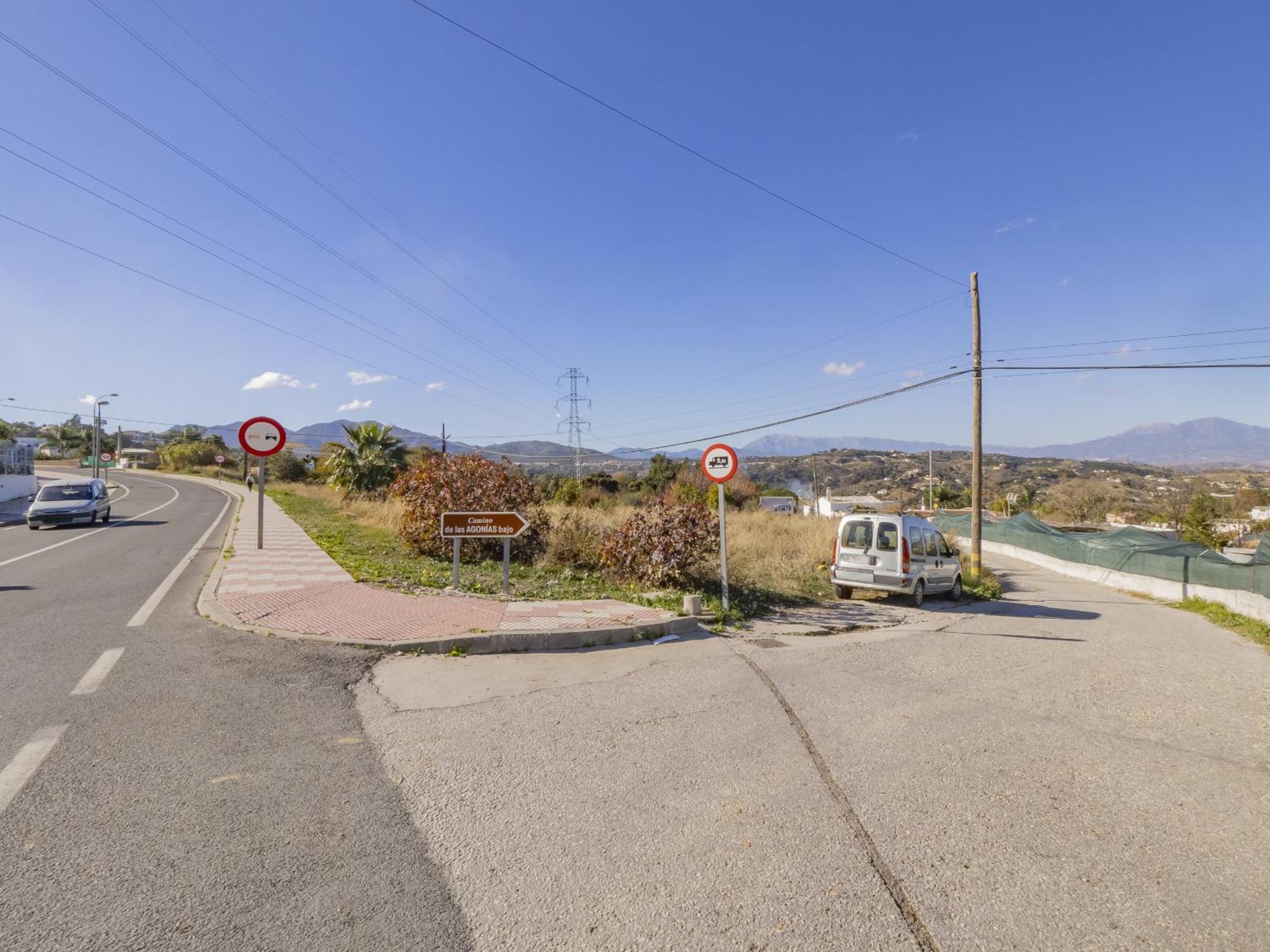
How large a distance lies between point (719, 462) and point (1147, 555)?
14.0m

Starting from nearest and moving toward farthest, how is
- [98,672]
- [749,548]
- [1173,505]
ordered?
[98,672] < [749,548] < [1173,505]

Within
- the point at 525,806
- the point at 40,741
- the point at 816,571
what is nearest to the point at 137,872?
the point at 525,806

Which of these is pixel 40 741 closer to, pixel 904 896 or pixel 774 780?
pixel 774 780

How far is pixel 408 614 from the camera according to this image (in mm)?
7770

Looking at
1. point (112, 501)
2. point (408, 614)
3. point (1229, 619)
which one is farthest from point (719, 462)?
point (112, 501)

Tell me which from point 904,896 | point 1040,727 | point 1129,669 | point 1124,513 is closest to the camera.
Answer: point 904,896

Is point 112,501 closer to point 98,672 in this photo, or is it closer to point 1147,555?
point 98,672

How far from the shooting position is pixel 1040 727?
4.99 meters

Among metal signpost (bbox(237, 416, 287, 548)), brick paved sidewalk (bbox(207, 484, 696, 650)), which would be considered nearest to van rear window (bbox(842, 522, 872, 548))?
brick paved sidewalk (bbox(207, 484, 696, 650))

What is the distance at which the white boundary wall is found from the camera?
12438 mm

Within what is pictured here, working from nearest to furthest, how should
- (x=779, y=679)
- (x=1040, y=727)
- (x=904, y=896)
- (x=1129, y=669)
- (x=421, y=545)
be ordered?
(x=904, y=896), (x=1040, y=727), (x=779, y=679), (x=1129, y=669), (x=421, y=545)

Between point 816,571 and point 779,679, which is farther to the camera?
point 816,571

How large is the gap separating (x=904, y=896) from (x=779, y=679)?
336 cm

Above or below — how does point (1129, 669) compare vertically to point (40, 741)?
below
